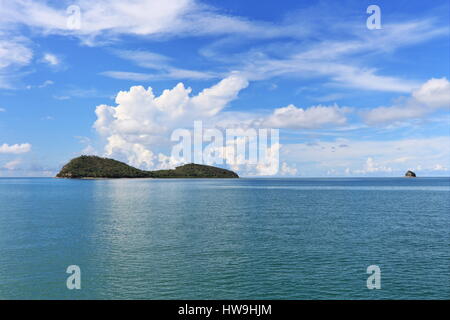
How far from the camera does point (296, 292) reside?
122 ft

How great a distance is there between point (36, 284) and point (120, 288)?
438 inches

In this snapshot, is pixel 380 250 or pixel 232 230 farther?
pixel 232 230

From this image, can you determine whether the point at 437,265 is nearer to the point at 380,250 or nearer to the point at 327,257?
the point at 380,250

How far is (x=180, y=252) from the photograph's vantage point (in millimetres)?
53625
